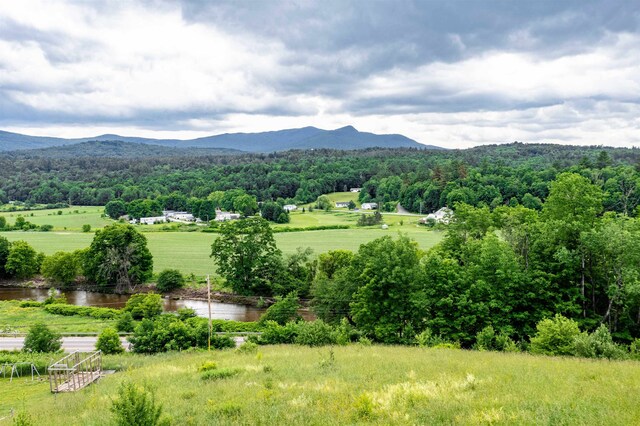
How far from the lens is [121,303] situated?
172ft

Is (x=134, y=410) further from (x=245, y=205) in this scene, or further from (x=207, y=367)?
(x=245, y=205)

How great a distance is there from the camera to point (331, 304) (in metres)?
37.4

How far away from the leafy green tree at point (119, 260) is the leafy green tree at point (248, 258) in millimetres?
10685

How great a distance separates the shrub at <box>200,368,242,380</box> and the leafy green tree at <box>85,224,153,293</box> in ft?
143

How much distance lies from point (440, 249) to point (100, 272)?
42980 mm

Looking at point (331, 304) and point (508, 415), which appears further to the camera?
point (331, 304)

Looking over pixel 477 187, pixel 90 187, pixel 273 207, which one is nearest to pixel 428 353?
pixel 273 207

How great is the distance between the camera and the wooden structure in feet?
65.4

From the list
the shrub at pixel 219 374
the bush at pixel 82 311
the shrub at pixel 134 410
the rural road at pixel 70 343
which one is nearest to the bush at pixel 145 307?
the bush at pixel 82 311

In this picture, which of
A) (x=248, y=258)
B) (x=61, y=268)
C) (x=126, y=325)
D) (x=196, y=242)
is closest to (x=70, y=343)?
(x=126, y=325)

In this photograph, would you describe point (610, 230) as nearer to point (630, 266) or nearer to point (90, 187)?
point (630, 266)

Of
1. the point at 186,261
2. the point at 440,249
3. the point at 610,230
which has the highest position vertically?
the point at 610,230

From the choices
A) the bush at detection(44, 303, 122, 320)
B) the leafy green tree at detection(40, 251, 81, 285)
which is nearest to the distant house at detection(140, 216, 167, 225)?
the leafy green tree at detection(40, 251, 81, 285)

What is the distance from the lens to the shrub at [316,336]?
27.4 metres
